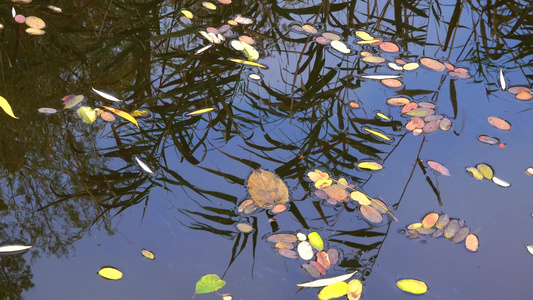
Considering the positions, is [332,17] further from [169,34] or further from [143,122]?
[143,122]

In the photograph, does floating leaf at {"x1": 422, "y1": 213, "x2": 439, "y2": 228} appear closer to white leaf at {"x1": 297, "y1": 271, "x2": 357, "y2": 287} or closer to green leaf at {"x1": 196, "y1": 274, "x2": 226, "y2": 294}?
white leaf at {"x1": 297, "y1": 271, "x2": 357, "y2": 287}

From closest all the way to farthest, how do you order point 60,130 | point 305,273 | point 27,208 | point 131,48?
point 305,273
point 27,208
point 60,130
point 131,48

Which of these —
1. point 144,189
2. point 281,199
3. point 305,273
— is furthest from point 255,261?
point 144,189

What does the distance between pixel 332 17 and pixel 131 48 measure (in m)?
0.89

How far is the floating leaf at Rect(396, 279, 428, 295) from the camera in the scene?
124 centimetres

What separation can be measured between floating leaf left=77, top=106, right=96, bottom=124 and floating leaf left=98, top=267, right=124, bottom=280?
0.62 m

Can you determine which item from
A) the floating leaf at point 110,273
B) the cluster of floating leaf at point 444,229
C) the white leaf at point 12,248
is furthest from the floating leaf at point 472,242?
the white leaf at point 12,248

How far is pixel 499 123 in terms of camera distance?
5.96 feet

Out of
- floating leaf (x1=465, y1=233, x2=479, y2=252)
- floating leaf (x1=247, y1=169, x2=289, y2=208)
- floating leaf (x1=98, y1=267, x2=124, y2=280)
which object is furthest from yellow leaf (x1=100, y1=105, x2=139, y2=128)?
floating leaf (x1=465, y1=233, x2=479, y2=252)

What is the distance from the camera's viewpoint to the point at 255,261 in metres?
1.28

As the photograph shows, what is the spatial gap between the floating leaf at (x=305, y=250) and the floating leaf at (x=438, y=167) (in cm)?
52

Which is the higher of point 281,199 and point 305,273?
point 281,199

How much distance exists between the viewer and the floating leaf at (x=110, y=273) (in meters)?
1.21

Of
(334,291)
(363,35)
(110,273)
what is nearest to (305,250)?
(334,291)
